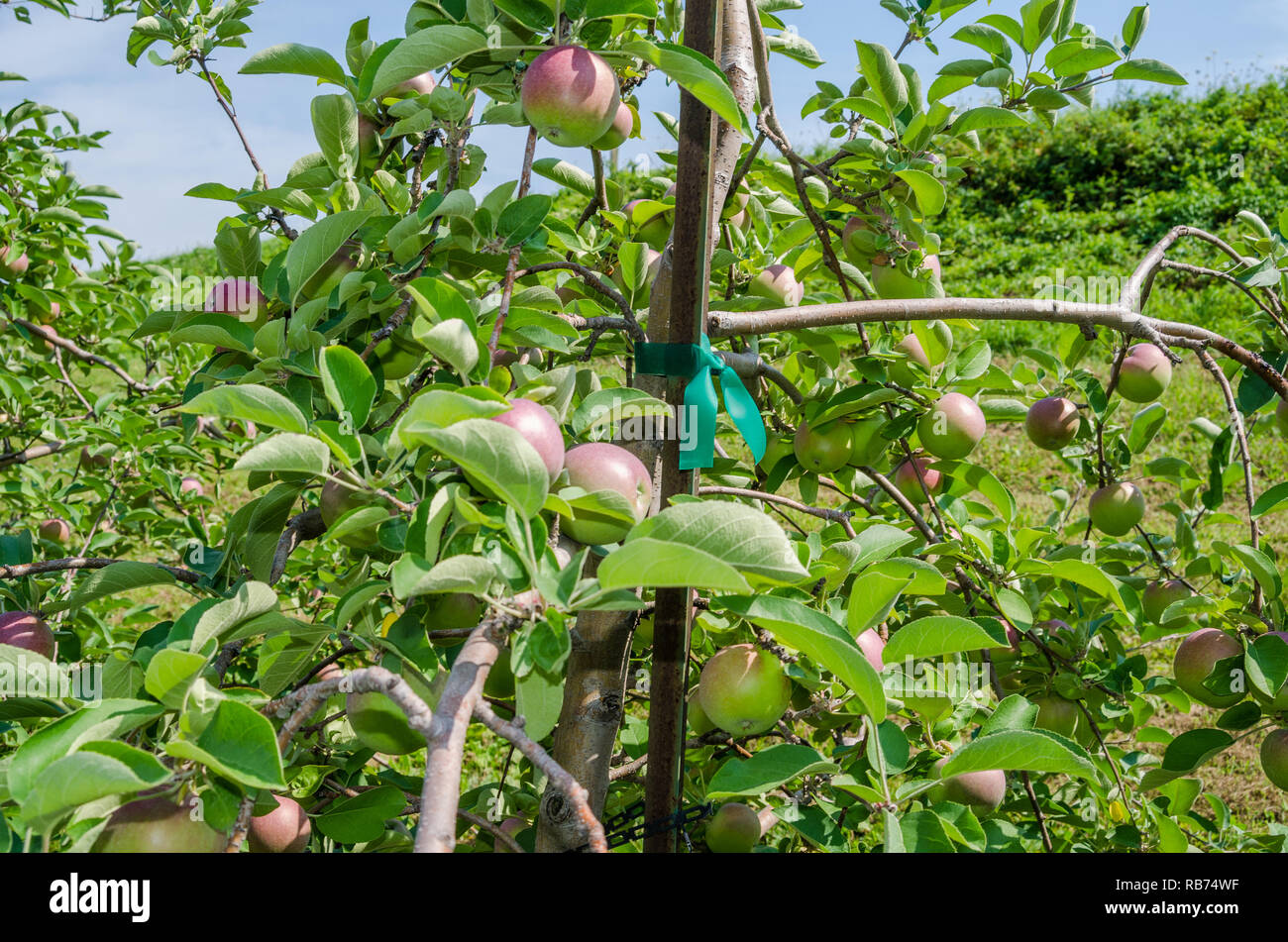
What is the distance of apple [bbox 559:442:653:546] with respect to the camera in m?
0.68

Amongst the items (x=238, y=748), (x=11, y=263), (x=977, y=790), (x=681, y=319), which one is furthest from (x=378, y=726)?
(x=11, y=263)

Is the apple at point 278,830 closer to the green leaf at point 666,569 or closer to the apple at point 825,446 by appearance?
the green leaf at point 666,569

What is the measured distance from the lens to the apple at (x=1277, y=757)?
1061mm

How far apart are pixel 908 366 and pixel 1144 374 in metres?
0.46

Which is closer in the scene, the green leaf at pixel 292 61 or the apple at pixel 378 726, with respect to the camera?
the apple at pixel 378 726

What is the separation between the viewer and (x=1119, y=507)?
4.71 feet

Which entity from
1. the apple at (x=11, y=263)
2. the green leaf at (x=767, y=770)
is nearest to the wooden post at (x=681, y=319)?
the green leaf at (x=767, y=770)

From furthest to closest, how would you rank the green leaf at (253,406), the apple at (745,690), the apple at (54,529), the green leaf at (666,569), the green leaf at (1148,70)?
the apple at (54,529) → the green leaf at (1148,70) → the apple at (745,690) → the green leaf at (253,406) → the green leaf at (666,569)

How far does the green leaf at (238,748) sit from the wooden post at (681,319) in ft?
1.17

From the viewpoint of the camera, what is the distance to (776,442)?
1.38 metres

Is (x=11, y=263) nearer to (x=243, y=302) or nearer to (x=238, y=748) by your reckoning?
(x=243, y=302)
